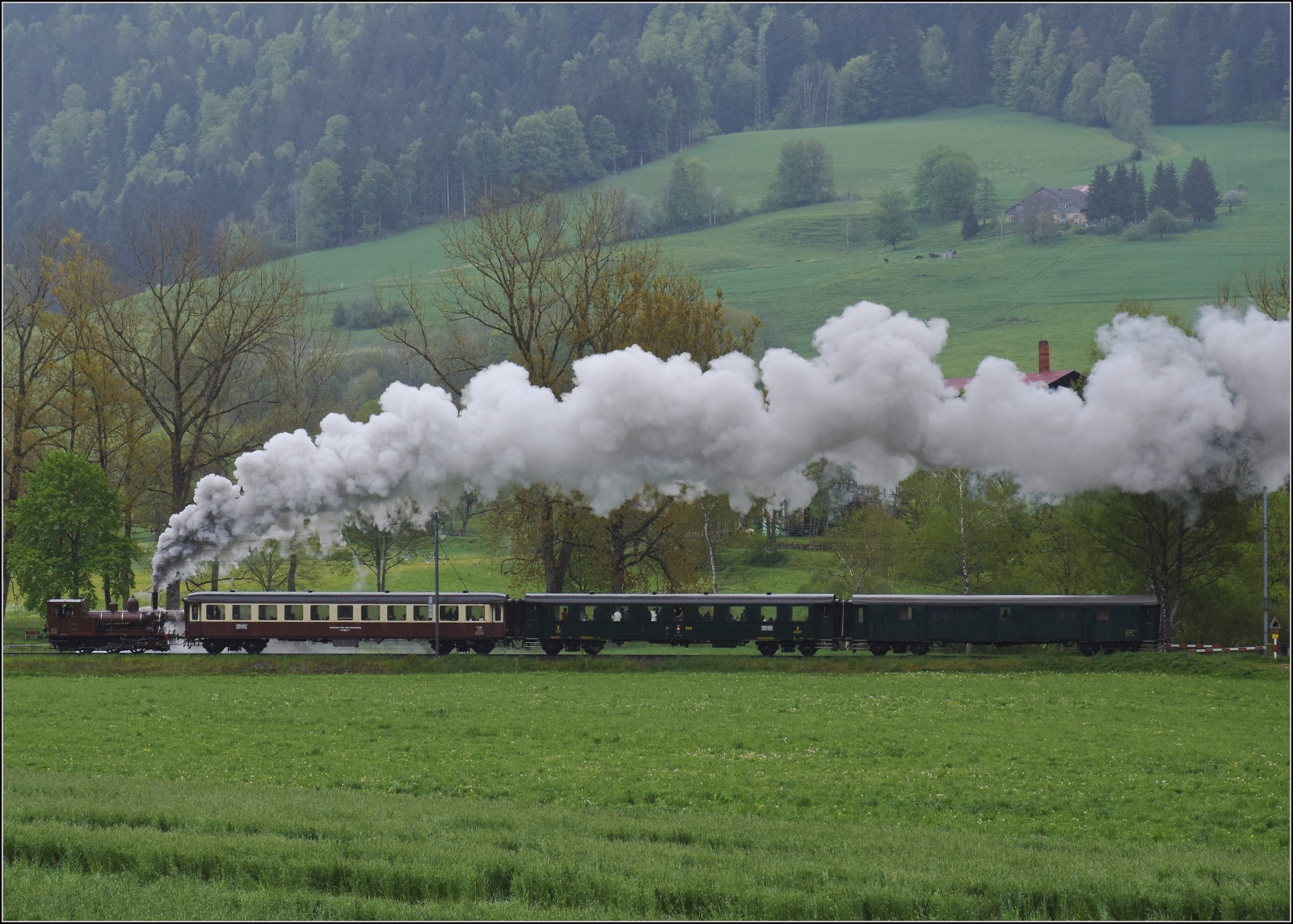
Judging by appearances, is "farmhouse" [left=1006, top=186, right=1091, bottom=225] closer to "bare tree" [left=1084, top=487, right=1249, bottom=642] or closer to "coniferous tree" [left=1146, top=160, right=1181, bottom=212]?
"coniferous tree" [left=1146, top=160, right=1181, bottom=212]

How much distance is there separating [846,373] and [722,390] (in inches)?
157

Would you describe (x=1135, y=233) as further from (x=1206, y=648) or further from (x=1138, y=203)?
(x=1206, y=648)

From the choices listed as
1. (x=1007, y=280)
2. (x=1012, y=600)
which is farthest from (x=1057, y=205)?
(x=1012, y=600)

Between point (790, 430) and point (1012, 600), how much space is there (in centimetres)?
1247

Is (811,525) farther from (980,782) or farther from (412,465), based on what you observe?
(980,782)

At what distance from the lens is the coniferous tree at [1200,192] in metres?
188

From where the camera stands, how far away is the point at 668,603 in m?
49.1

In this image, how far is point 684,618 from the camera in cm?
4912

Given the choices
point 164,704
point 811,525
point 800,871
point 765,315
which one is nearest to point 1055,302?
point 765,315

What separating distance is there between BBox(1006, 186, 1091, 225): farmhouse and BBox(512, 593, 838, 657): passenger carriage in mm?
161122

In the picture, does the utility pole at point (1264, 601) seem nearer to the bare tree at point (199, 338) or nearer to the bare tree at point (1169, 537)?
the bare tree at point (1169, 537)

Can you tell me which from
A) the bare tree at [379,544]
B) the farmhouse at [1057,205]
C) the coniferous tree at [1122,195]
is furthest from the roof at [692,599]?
the farmhouse at [1057,205]

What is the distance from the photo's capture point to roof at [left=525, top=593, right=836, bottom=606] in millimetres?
48656

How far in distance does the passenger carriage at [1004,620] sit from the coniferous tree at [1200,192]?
6210 inches
